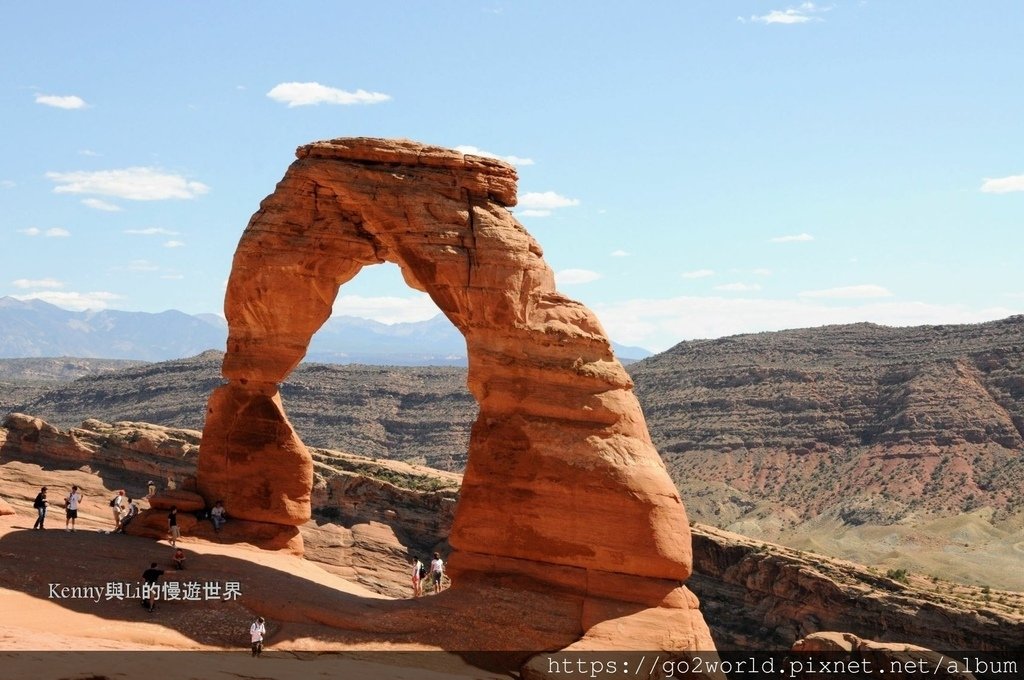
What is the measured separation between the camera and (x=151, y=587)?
23938 mm

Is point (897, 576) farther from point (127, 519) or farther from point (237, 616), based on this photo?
point (127, 519)

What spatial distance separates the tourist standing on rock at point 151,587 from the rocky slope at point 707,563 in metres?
10.9

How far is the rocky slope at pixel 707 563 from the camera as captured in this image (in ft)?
119

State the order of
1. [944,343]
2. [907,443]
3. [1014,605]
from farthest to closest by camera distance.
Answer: [944,343] < [907,443] < [1014,605]

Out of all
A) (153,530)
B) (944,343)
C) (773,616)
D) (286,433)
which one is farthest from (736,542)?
(944,343)

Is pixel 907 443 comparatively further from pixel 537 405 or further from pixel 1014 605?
pixel 537 405

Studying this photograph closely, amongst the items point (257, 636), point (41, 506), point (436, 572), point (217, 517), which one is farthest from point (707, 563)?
point (41, 506)

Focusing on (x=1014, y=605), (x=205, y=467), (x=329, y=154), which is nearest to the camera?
(x=329, y=154)

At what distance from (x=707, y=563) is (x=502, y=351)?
18951mm

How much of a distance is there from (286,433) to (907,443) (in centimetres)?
5893

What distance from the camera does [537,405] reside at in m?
25.7

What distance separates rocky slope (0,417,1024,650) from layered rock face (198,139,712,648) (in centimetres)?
1203

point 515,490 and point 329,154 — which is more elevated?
point 329,154

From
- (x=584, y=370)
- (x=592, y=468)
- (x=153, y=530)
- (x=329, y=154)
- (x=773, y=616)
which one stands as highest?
(x=329, y=154)
